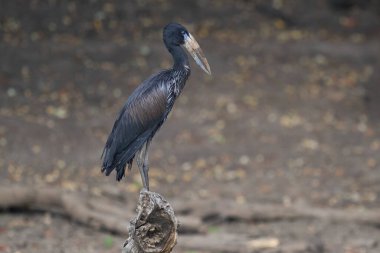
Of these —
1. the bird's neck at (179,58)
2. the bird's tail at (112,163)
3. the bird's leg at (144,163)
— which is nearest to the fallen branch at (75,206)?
the bird's leg at (144,163)

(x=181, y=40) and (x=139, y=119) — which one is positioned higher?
(x=181, y=40)

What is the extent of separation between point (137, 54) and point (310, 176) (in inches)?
166

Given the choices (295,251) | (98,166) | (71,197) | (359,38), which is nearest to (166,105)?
(295,251)

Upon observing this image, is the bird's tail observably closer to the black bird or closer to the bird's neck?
the black bird

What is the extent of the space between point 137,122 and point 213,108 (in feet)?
21.0

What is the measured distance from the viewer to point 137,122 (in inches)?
228

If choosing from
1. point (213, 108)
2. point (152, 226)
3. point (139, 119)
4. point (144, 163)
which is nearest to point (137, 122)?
point (139, 119)

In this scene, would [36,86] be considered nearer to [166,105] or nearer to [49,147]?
[49,147]

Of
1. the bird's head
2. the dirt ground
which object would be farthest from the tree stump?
the dirt ground

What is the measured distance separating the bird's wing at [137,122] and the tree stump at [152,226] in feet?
2.03

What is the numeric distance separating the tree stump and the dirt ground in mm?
3145

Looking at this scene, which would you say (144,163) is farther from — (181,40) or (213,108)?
(213,108)

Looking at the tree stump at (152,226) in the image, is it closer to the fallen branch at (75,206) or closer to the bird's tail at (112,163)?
the bird's tail at (112,163)

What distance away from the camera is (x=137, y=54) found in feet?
44.4
